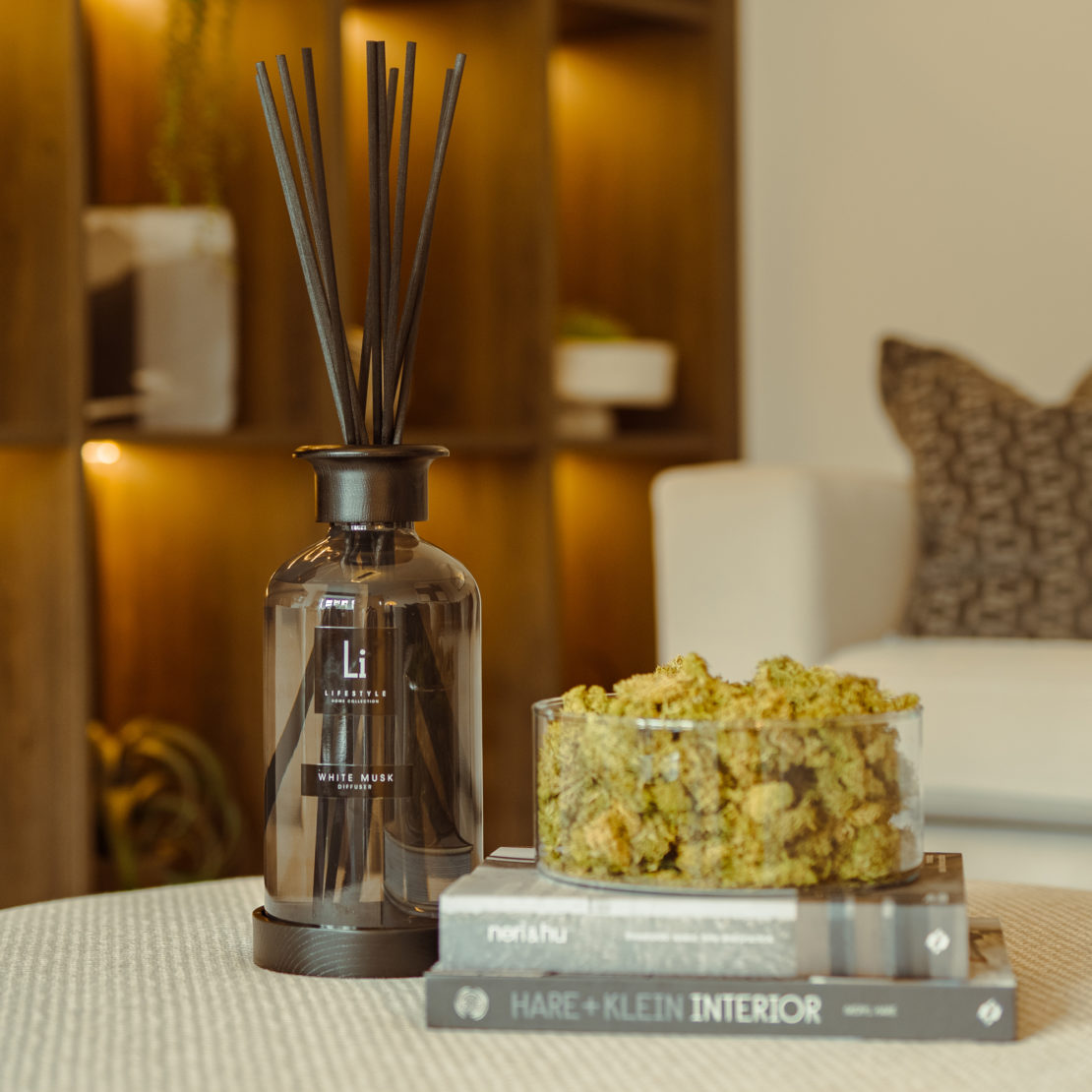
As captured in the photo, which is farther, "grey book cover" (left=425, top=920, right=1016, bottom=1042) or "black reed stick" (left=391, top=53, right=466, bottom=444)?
"black reed stick" (left=391, top=53, right=466, bottom=444)

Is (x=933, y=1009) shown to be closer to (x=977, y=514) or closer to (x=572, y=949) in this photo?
(x=572, y=949)

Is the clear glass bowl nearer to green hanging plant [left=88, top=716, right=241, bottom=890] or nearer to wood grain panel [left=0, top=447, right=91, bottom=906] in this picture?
wood grain panel [left=0, top=447, right=91, bottom=906]

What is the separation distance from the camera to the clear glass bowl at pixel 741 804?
2.18ft

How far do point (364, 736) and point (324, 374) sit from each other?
154 cm

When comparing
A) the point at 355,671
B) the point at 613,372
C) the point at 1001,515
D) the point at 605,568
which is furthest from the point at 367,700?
the point at 605,568

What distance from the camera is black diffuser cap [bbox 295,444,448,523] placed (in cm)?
79

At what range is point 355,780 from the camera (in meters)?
0.76

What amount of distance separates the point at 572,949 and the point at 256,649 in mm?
1695

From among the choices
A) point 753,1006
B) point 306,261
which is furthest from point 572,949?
point 306,261

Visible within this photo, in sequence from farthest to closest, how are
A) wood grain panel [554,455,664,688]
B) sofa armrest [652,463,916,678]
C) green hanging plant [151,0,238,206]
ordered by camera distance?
wood grain panel [554,455,664,688] → green hanging plant [151,0,238,206] → sofa armrest [652,463,916,678]

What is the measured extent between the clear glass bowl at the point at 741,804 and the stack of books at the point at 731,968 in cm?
1

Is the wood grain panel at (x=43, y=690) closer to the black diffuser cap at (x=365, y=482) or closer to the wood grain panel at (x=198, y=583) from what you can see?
the wood grain panel at (x=198, y=583)

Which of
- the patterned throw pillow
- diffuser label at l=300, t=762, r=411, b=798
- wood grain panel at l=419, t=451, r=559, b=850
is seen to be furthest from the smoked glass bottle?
wood grain panel at l=419, t=451, r=559, b=850

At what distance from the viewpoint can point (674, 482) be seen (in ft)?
6.31
